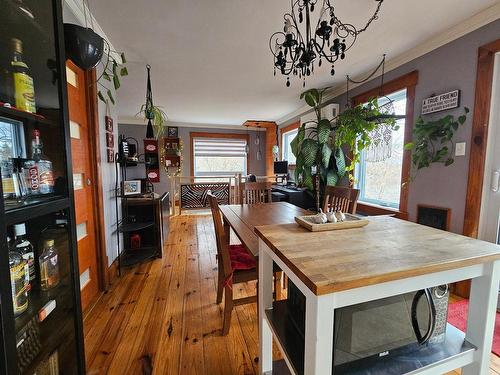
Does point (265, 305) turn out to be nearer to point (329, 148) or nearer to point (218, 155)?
point (329, 148)

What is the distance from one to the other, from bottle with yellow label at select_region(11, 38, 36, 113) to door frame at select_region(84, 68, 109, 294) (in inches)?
42.4

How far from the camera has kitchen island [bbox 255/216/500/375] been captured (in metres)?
0.58

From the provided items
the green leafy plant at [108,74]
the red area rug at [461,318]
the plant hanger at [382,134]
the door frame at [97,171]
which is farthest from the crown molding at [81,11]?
the red area rug at [461,318]

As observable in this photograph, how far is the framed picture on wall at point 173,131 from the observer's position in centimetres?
600

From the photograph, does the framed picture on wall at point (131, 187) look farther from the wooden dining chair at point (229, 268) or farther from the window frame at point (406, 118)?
the window frame at point (406, 118)

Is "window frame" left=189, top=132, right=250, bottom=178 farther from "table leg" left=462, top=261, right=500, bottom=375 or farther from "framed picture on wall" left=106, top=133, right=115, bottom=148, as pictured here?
"table leg" left=462, top=261, right=500, bottom=375

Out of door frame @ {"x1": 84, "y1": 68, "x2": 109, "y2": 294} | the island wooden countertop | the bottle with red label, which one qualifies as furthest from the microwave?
door frame @ {"x1": 84, "y1": 68, "x2": 109, "y2": 294}

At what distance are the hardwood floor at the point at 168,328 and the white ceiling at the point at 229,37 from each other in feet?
7.34

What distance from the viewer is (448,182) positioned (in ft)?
6.57

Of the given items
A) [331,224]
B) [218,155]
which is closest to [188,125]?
[218,155]

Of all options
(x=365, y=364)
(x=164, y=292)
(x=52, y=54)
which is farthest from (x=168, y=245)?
(x=365, y=364)

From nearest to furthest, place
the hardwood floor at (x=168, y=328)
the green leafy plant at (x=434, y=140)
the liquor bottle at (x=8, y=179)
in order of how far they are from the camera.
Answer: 1. the liquor bottle at (x=8, y=179)
2. the hardwood floor at (x=168, y=328)
3. the green leafy plant at (x=434, y=140)

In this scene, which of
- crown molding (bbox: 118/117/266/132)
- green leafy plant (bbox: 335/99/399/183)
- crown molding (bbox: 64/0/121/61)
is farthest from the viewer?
crown molding (bbox: 118/117/266/132)

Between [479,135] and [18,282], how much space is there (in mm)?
2826
